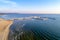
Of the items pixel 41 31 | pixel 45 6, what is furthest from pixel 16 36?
pixel 45 6

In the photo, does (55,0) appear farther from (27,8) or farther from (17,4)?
(17,4)

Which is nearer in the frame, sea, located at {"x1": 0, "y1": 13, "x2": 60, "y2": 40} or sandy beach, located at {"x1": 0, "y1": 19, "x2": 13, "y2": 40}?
sea, located at {"x1": 0, "y1": 13, "x2": 60, "y2": 40}

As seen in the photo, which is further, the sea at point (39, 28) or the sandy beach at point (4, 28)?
the sandy beach at point (4, 28)

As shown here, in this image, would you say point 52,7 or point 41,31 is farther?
point 52,7
